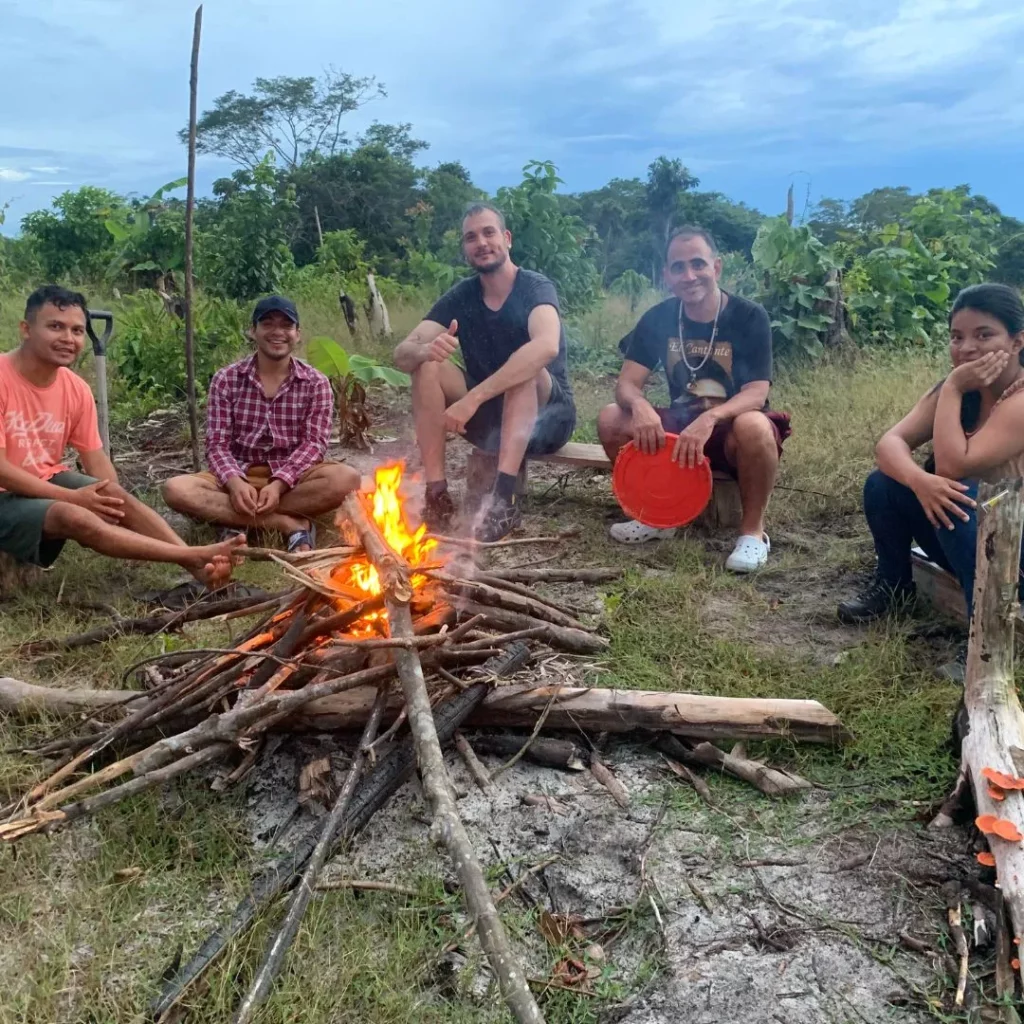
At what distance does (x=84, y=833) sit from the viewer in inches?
97.3

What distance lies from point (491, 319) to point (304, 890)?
3501 mm

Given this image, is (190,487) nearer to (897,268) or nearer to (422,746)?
(422,746)

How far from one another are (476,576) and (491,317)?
2.15m

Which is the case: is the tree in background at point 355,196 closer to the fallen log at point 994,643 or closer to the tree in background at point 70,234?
the tree in background at point 70,234

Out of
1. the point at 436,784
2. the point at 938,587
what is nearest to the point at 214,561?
the point at 436,784

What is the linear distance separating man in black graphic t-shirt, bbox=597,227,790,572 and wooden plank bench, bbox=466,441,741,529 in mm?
189

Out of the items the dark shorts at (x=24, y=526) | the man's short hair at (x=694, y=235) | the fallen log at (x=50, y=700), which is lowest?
the fallen log at (x=50, y=700)

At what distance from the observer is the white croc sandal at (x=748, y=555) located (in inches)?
169

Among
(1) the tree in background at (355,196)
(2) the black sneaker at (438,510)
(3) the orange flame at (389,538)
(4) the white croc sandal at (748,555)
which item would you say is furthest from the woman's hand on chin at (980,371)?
(1) the tree in background at (355,196)

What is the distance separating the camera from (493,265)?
479 cm

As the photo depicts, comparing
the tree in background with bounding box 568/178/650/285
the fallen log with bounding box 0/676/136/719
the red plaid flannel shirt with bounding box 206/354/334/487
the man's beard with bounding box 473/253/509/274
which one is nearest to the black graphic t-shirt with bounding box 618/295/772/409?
the man's beard with bounding box 473/253/509/274

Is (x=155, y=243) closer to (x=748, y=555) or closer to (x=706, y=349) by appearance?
(x=706, y=349)

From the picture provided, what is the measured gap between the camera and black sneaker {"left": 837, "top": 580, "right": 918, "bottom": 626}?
3.71 m

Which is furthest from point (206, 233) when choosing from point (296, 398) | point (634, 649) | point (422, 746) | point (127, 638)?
point (422, 746)
